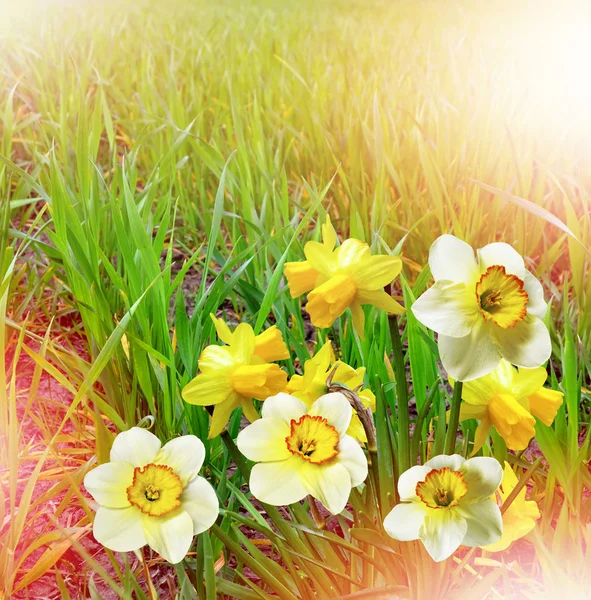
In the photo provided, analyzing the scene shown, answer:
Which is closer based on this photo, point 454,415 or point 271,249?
point 454,415

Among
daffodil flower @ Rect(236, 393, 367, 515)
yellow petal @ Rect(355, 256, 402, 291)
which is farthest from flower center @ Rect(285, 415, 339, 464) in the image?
yellow petal @ Rect(355, 256, 402, 291)

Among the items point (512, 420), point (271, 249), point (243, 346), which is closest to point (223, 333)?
point (243, 346)

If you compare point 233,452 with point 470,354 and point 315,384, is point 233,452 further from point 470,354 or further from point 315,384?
point 470,354

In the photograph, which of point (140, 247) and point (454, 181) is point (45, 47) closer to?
point (454, 181)

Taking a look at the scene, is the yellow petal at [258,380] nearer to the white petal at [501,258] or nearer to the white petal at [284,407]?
the white petal at [284,407]

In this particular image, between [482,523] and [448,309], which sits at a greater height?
[448,309]

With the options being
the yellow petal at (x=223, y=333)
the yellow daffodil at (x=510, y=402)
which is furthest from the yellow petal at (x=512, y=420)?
the yellow petal at (x=223, y=333)

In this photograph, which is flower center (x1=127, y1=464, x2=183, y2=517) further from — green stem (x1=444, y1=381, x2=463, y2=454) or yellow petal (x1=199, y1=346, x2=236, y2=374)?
green stem (x1=444, y1=381, x2=463, y2=454)
